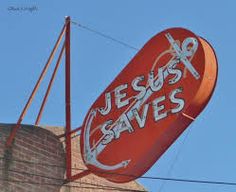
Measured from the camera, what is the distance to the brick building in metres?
18.2

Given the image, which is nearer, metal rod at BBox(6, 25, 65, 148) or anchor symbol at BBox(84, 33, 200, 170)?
anchor symbol at BBox(84, 33, 200, 170)

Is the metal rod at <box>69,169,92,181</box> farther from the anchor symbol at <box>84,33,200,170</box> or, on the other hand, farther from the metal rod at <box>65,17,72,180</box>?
the anchor symbol at <box>84,33,200,170</box>

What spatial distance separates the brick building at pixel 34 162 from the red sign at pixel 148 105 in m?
1.04

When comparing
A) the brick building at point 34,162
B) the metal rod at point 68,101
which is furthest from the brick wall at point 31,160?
the metal rod at point 68,101

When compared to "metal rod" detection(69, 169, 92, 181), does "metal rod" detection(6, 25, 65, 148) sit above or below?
above

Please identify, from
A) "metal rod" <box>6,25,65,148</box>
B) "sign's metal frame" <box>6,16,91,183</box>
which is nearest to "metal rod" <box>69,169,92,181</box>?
"sign's metal frame" <box>6,16,91,183</box>

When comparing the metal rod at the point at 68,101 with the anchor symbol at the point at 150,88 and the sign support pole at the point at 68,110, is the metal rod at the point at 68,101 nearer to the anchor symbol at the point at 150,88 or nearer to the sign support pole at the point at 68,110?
the sign support pole at the point at 68,110

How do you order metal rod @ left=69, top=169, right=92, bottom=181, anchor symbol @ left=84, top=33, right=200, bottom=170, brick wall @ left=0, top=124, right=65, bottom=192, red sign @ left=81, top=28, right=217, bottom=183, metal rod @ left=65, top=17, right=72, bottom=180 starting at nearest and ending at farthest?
red sign @ left=81, top=28, right=217, bottom=183 → anchor symbol @ left=84, top=33, right=200, bottom=170 → brick wall @ left=0, top=124, right=65, bottom=192 → metal rod @ left=69, top=169, right=92, bottom=181 → metal rod @ left=65, top=17, right=72, bottom=180

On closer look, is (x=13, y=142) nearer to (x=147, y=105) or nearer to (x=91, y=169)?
(x=91, y=169)

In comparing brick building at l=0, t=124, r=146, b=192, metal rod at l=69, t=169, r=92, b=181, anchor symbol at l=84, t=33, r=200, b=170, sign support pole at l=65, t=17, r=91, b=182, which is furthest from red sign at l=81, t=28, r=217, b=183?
brick building at l=0, t=124, r=146, b=192

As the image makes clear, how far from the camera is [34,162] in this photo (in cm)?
1877

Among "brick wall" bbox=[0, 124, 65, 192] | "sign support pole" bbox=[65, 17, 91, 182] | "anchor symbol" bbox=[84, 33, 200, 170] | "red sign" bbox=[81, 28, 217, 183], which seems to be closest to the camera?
"red sign" bbox=[81, 28, 217, 183]

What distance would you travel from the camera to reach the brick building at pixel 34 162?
18219mm

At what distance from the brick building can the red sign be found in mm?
1040
